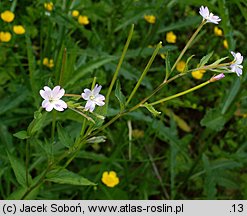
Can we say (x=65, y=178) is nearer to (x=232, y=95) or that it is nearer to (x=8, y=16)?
(x=232, y=95)

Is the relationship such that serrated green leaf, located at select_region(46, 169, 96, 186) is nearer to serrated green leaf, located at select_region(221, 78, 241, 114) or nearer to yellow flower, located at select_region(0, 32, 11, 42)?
serrated green leaf, located at select_region(221, 78, 241, 114)

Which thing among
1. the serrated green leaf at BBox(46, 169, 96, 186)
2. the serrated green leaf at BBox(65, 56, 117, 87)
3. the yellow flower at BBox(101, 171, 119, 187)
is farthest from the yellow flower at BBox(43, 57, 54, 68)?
the serrated green leaf at BBox(46, 169, 96, 186)

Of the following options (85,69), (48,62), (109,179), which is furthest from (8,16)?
(109,179)

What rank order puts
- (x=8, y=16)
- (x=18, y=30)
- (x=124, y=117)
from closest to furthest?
(x=124, y=117), (x=8, y=16), (x=18, y=30)

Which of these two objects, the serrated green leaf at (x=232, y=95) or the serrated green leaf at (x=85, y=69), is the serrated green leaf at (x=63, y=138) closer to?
the serrated green leaf at (x=85, y=69)

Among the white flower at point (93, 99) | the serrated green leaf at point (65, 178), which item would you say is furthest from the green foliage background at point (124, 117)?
the white flower at point (93, 99)

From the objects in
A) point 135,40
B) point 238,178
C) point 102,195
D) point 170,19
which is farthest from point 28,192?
point 170,19
